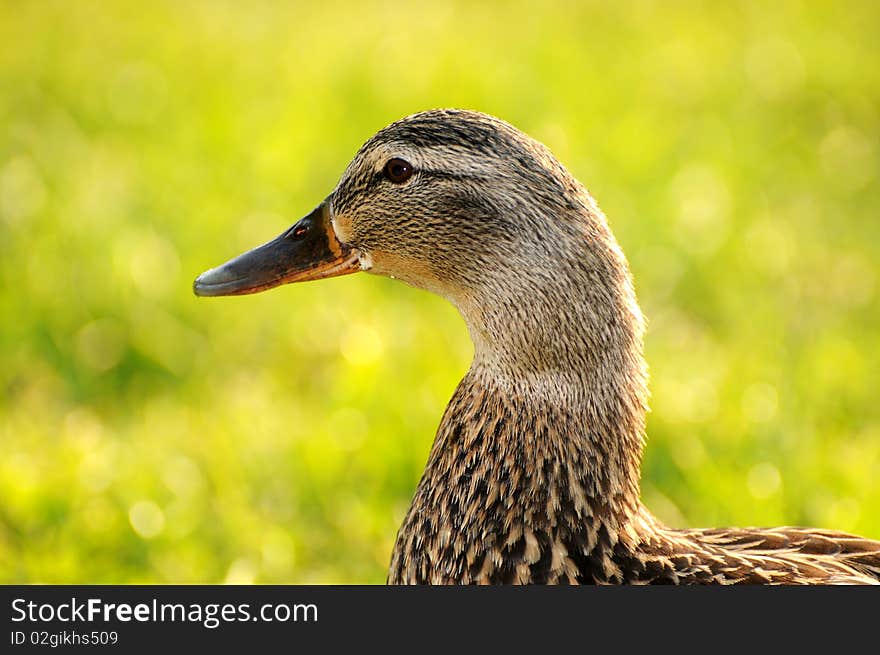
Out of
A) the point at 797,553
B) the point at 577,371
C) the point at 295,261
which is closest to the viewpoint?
the point at 577,371

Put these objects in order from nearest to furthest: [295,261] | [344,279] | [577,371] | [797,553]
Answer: [577,371]
[797,553]
[295,261]
[344,279]

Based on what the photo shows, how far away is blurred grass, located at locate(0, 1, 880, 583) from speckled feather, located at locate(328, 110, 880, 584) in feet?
3.25

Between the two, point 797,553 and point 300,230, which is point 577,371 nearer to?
point 797,553

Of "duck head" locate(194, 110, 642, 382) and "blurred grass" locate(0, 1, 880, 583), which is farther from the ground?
"blurred grass" locate(0, 1, 880, 583)

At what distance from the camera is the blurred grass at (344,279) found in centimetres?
337

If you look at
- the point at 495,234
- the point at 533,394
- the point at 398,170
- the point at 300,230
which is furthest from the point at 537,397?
the point at 300,230

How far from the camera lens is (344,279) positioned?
4609 millimetres

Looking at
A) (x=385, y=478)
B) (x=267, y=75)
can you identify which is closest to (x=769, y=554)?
(x=385, y=478)

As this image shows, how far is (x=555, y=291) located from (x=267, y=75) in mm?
4153

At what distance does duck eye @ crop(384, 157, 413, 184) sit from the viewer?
2.37 metres

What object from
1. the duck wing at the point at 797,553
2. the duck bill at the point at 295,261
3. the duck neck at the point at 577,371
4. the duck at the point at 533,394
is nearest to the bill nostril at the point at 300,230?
the duck bill at the point at 295,261

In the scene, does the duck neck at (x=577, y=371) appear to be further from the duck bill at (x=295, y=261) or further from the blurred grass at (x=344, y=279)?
the blurred grass at (x=344, y=279)

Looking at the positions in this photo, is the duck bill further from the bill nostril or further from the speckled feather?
the speckled feather

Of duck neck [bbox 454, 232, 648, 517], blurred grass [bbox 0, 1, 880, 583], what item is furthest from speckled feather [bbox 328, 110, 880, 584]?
blurred grass [bbox 0, 1, 880, 583]
